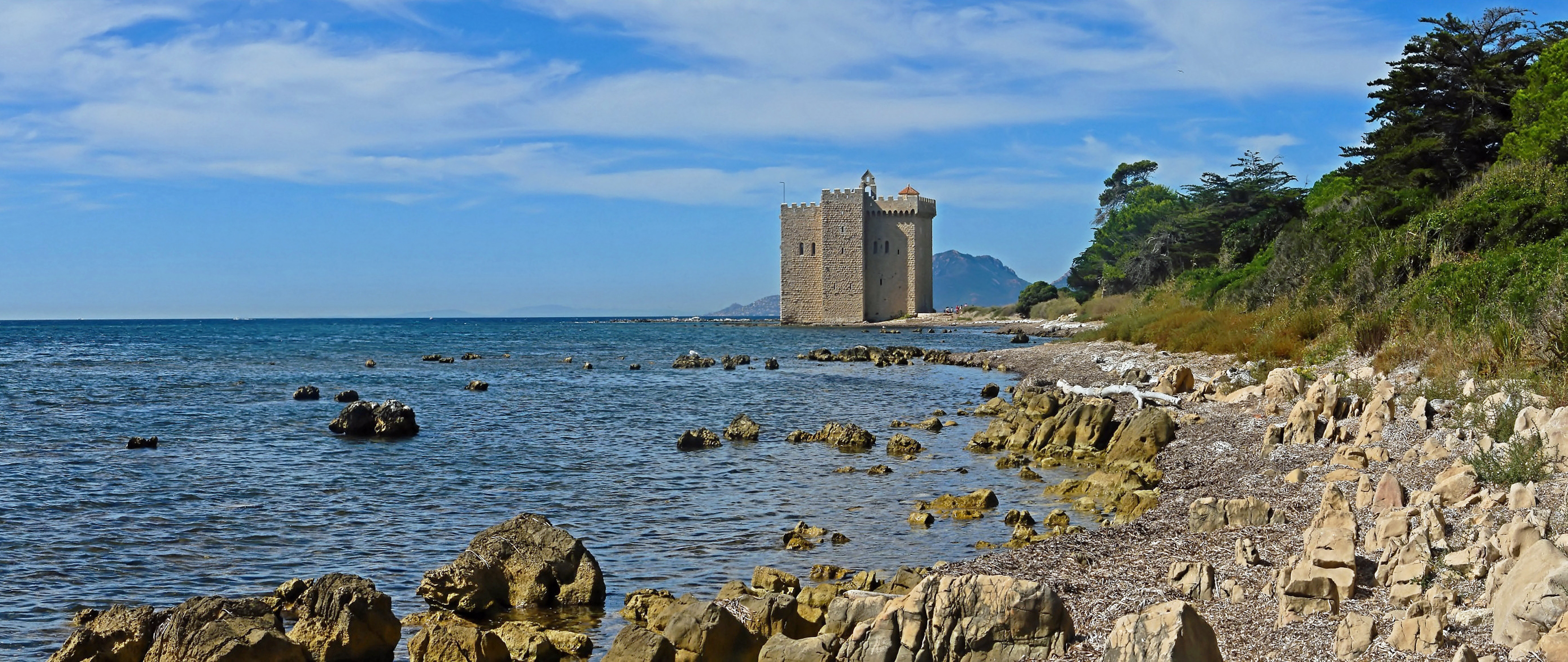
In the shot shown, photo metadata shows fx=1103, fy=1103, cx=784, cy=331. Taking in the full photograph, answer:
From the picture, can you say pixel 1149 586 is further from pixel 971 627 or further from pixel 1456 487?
pixel 1456 487

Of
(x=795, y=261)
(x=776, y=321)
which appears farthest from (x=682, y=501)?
(x=776, y=321)

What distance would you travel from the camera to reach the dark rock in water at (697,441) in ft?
57.8

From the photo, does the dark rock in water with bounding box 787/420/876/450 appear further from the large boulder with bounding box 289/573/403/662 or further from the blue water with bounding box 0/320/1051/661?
the large boulder with bounding box 289/573/403/662

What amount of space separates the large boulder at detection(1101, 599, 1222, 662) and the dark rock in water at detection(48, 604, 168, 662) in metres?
5.69

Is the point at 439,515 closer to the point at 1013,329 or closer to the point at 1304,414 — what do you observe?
the point at 1304,414

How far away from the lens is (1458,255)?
18.6 metres

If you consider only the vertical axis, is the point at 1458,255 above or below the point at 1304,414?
above

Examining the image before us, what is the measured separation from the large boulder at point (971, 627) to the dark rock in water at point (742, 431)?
12.3m

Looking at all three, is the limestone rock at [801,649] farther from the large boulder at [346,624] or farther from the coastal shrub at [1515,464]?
the coastal shrub at [1515,464]

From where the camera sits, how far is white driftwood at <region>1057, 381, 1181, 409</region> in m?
17.6

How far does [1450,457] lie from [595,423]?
1588 cm

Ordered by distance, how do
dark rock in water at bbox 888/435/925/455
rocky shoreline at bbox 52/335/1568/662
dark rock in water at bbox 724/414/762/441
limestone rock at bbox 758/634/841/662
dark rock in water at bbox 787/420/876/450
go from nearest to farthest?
rocky shoreline at bbox 52/335/1568/662 → limestone rock at bbox 758/634/841/662 → dark rock in water at bbox 888/435/925/455 → dark rock in water at bbox 787/420/876/450 → dark rock in water at bbox 724/414/762/441

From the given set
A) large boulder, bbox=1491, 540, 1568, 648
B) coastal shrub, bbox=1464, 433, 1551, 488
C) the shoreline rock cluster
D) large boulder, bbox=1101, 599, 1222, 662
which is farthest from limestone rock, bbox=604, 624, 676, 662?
coastal shrub, bbox=1464, 433, 1551, 488

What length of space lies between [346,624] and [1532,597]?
21.2ft
